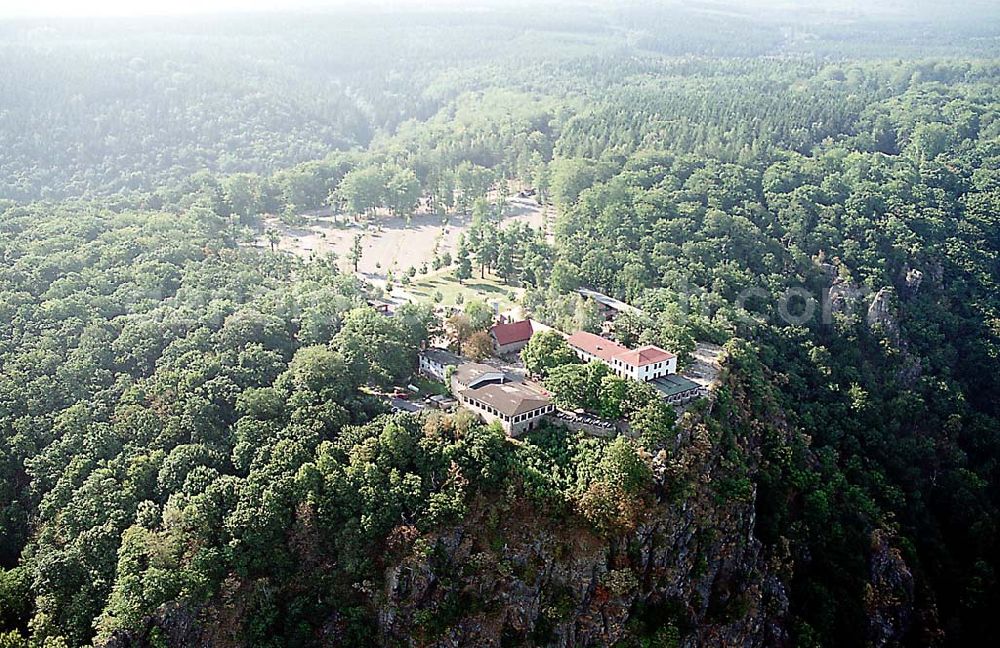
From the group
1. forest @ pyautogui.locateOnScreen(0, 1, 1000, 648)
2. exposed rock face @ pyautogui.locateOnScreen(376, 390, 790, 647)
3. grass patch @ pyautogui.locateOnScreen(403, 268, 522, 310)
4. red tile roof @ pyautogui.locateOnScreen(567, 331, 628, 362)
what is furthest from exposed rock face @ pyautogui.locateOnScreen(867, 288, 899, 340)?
exposed rock face @ pyautogui.locateOnScreen(376, 390, 790, 647)

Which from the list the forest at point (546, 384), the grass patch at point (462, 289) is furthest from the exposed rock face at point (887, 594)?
the grass patch at point (462, 289)

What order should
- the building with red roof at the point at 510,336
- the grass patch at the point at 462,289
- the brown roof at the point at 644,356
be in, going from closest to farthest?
the brown roof at the point at 644,356
the building with red roof at the point at 510,336
the grass patch at the point at 462,289

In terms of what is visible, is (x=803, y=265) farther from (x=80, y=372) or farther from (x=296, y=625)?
(x=80, y=372)

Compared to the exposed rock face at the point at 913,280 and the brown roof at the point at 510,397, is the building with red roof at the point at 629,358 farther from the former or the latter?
the exposed rock face at the point at 913,280

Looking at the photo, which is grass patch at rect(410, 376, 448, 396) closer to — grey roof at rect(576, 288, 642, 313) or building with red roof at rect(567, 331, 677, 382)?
building with red roof at rect(567, 331, 677, 382)

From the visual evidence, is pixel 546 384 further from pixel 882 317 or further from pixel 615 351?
pixel 882 317

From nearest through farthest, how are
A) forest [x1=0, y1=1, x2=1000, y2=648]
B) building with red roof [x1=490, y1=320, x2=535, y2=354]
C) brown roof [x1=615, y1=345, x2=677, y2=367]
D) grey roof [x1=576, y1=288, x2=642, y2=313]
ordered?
forest [x1=0, y1=1, x2=1000, y2=648] → brown roof [x1=615, y1=345, x2=677, y2=367] → building with red roof [x1=490, y1=320, x2=535, y2=354] → grey roof [x1=576, y1=288, x2=642, y2=313]

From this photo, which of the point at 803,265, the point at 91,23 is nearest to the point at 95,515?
the point at 803,265
